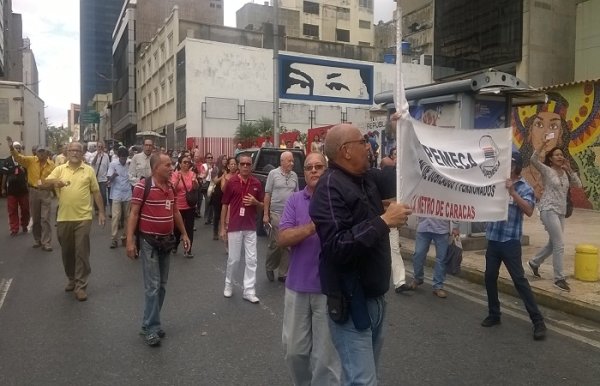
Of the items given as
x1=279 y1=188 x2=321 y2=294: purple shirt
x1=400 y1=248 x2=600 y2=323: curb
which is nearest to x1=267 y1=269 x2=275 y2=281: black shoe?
x1=400 y1=248 x2=600 y2=323: curb

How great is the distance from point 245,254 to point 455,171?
3151 millimetres

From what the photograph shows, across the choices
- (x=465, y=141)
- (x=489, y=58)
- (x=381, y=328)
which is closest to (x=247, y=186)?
(x=465, y=141)

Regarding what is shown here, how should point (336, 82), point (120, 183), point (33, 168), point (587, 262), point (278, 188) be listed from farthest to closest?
1. point (336, 82)
2. point (33, 168)
3. point (120, 183)
4. point (278, 188)
5. point (587, 262)

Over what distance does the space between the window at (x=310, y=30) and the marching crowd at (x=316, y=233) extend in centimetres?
4957

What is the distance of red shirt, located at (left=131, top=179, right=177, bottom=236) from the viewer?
5152 mm

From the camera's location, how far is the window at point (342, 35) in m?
60.5

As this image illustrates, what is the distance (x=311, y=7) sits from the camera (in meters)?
58.4

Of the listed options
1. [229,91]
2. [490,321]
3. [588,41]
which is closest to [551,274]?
[490,321]

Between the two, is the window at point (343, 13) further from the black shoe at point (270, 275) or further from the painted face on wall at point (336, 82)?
the black shoe at point (270, 275)

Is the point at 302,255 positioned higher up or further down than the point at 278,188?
further down

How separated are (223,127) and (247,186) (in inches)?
1023

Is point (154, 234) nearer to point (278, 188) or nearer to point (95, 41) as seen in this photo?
point (278, 188)

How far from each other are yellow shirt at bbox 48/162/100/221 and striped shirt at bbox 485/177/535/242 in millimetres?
4900

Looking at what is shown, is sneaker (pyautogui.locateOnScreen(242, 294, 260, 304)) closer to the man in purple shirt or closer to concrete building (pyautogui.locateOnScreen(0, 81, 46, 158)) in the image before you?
the man in purple shirt
